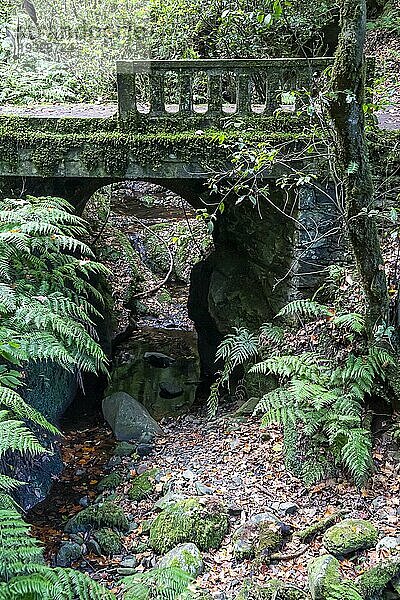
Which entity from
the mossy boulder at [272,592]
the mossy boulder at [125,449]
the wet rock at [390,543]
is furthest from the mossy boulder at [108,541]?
the wet rock at [390,543]

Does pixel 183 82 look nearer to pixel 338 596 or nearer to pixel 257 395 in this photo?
pixel 257 395

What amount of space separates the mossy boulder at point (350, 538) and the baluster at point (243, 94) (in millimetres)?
4363

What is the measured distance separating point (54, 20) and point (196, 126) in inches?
347

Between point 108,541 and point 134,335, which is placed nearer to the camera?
point 108,541

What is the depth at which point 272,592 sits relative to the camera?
13.1ft

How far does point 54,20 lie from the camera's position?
1344 centimetres

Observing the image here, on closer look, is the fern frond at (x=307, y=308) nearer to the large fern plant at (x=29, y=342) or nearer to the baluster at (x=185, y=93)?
the large fern plant at (x=29, y=342)

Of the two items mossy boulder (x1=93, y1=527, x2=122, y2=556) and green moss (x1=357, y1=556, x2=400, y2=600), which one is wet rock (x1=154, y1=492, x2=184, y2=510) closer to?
mossy boulder (x1=93, y1=527, x2=122, y2=556)

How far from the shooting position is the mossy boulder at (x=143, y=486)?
236 inches

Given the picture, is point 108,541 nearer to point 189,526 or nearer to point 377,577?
point 189,526

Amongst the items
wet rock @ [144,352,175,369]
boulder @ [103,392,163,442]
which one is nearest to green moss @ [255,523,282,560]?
boulder @ [103,392,163,442]

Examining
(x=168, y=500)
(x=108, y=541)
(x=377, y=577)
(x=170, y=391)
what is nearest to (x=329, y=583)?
(x=377, y=577)

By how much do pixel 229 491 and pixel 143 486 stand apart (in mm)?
1063

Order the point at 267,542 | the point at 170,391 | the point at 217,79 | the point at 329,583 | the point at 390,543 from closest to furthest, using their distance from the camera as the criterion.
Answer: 1. the point at 329,583
2. the point at 390,543
3. the point at 267,542
4. the point at 217,79
5. the point at 170,391
